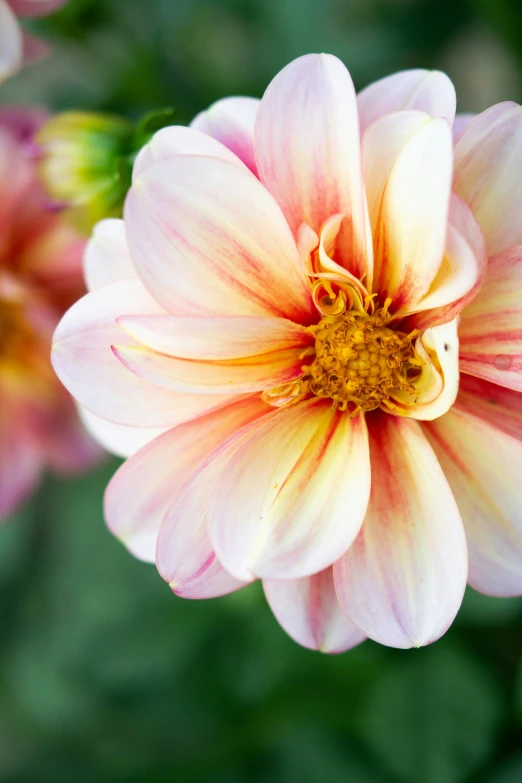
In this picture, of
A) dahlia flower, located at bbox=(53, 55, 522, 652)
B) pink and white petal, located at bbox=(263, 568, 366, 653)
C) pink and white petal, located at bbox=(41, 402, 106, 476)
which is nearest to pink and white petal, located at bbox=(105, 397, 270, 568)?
dahlia flower, located at bbox=(53, 55, 522, 652)

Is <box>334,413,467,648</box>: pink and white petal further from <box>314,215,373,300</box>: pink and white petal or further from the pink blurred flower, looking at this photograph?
the pink blurred flower

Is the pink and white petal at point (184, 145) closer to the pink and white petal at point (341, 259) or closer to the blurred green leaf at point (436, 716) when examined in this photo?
the pink and white petal at point (341, 259)

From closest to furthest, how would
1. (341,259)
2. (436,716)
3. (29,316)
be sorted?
(341,259) → (29,316) → (436,716)

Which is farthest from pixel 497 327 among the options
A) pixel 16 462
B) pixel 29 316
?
pixel 16 462

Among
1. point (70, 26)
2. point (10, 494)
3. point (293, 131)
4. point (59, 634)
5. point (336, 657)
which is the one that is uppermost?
point (293, 131)

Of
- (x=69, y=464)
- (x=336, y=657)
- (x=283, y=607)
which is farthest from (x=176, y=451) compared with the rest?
(x=336, y=657)

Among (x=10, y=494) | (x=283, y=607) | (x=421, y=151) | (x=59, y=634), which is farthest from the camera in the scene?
(x=59, y=634)

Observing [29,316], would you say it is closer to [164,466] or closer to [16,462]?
[16,462]

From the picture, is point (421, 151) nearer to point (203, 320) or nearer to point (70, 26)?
point (203, 320)
